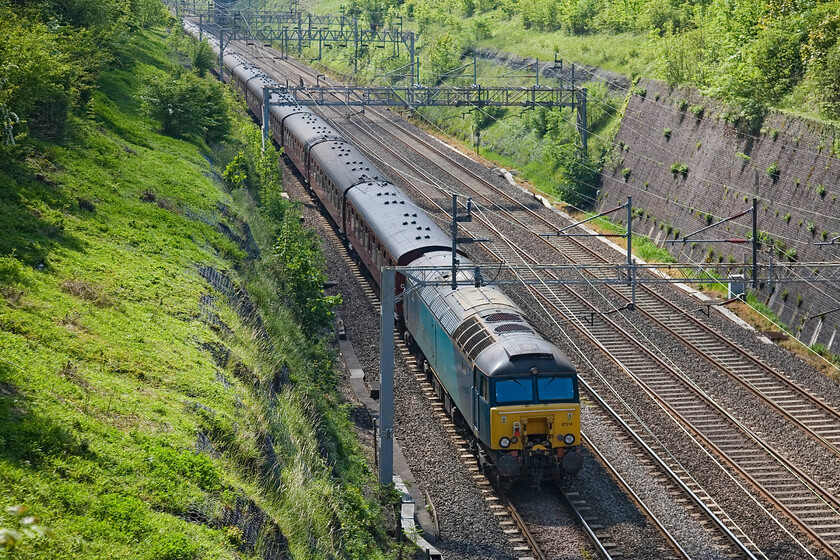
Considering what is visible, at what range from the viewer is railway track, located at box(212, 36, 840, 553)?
65.9 feet

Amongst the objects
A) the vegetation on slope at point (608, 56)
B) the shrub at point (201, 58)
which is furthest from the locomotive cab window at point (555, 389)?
the shrub at point (201, 58)

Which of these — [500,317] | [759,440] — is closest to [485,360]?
[500,317]

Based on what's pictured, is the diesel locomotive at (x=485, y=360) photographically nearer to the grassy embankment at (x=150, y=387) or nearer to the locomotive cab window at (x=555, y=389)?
the locomotive cab window at (x=555, y=389)

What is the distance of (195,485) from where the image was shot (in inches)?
496

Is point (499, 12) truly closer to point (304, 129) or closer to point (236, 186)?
point (304, 129)

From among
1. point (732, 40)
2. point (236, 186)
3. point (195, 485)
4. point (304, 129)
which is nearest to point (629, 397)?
point (195, 485)

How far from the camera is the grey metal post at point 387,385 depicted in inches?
794

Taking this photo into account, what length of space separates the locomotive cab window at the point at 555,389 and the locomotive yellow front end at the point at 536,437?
0.16m

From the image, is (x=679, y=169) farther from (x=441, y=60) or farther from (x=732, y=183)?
(x=441, y=60)

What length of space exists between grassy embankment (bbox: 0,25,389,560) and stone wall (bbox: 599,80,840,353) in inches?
666

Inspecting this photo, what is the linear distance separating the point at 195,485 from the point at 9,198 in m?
12.4

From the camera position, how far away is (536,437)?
2031 cm

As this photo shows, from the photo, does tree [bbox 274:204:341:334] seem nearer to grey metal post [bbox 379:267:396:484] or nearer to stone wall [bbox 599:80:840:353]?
grey metal post [bbox 379:267:396:484]

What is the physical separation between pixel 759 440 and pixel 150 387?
15.7 m
